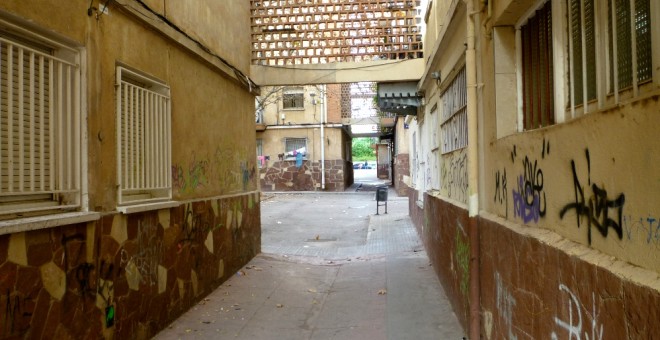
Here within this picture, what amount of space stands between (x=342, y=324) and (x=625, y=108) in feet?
15.1

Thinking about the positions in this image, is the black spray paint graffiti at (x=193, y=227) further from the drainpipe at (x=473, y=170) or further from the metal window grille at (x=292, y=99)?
the metal window grille at (x=292, y=99)

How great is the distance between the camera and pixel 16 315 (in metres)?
3.49

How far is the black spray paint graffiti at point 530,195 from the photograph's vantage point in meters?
3.25

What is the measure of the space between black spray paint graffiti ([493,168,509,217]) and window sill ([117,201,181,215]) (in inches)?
131

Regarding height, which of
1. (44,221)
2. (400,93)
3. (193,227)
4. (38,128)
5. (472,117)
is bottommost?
(193,227)

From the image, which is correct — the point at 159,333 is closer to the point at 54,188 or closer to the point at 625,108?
the point at 54,188

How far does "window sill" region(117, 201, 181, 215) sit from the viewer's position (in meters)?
4.82

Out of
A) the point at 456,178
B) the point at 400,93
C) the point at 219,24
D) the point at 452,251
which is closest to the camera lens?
the point at 452,251

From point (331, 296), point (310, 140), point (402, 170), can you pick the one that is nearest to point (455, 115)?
point (331, 296)

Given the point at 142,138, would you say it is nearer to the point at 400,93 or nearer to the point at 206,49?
the point at 206,49

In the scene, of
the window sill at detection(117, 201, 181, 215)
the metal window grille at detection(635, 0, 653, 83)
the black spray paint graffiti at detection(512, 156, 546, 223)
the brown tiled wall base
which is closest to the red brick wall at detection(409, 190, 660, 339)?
the black spray paint graffiti at detection(512, 156, 546, 223)

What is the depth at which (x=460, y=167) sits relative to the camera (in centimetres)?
624

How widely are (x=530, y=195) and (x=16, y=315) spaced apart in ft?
11.6

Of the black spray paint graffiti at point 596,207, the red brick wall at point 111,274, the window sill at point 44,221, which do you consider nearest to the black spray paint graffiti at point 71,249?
the red brick wall at point 111,274
